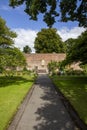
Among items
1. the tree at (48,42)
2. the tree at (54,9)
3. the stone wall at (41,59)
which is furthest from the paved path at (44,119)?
the tree at (48,42)

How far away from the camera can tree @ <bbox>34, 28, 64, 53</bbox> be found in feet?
266

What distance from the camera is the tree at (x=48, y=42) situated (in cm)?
8108

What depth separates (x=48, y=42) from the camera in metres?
80.9

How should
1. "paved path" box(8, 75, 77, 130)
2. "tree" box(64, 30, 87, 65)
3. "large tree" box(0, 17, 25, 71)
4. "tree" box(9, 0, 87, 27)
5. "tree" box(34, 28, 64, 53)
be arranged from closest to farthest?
1. "paved path" box(8, 75, 77, 130)
2. "tree" box(9, 0, 87, 27)
3. "large tree" box(0, 17, 25, 71)
4. "tree" box(64, 30, 87, 65)
5. "tree" box(34, 28, 64, 53)

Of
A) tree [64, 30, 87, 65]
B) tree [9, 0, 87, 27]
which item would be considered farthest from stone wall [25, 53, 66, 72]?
tree [9, 0, 87, 27]

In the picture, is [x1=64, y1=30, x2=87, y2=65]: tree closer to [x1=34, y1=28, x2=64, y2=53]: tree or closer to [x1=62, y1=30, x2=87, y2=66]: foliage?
[x1=62, y1=30, x2=87, y2=66]: foliage

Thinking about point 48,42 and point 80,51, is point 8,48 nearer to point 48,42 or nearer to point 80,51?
point 80,51

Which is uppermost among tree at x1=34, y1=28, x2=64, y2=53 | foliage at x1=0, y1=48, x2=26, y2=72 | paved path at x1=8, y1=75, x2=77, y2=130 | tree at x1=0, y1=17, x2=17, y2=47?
tree at x1=34, y1=28, x2=64, y2=53

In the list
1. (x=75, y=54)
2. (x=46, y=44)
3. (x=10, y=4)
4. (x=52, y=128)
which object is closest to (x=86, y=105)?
(x=52, y=128)

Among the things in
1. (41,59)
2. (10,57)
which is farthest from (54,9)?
(41,59)

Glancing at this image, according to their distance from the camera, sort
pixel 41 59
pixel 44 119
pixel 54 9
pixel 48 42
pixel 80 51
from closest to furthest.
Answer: pixel 44 119, pixel 54 9, pixel 80 51, pixel 41 59, pixel 48 42

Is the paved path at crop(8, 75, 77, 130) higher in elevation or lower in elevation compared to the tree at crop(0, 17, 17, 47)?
lower

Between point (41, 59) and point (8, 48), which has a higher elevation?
point (41, 59)

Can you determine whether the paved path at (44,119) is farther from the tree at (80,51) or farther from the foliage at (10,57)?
the tree at (80,51)
